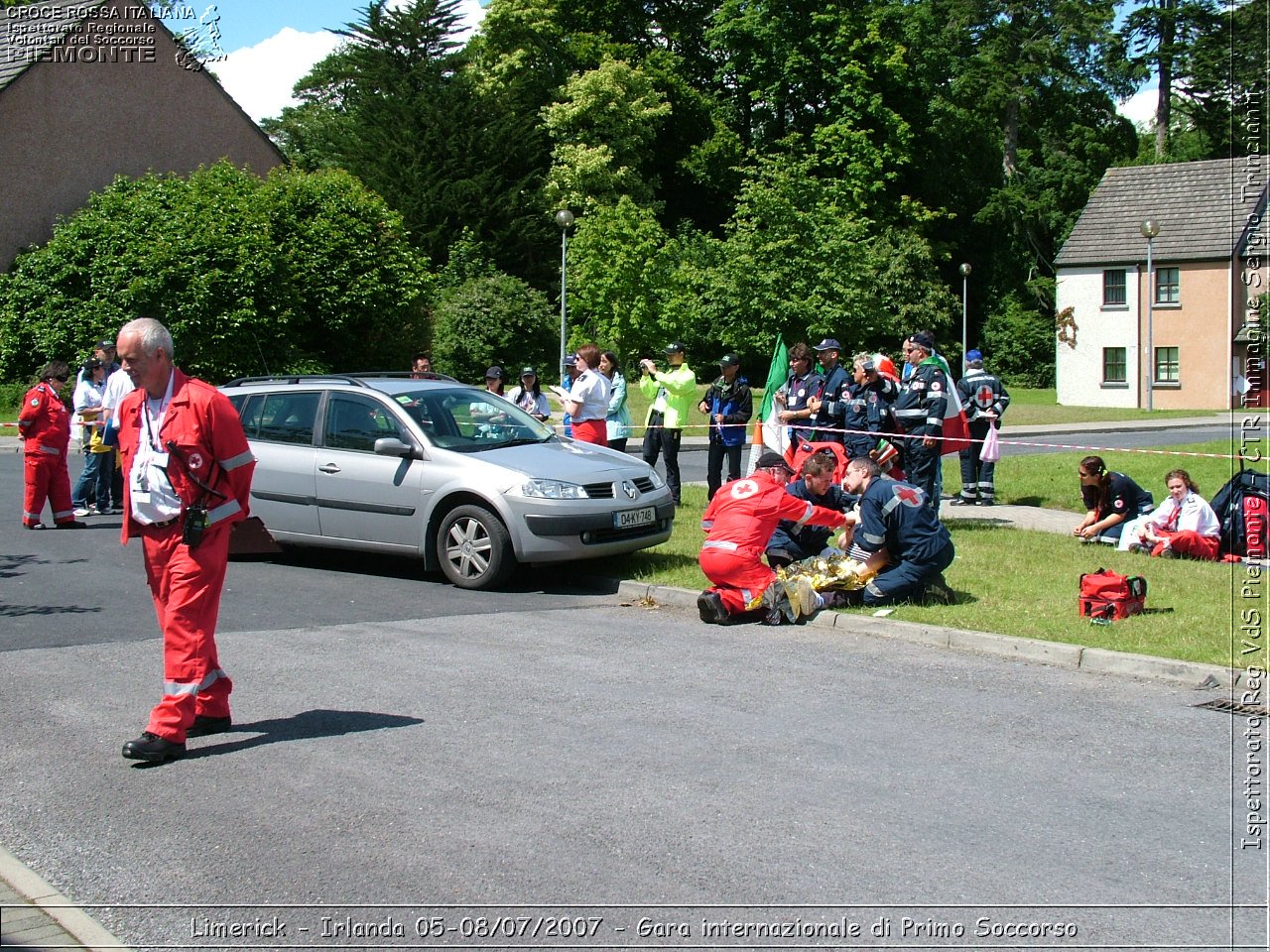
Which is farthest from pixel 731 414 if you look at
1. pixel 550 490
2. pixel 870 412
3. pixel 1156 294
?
pixel 1156 294

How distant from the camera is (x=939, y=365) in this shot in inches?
523

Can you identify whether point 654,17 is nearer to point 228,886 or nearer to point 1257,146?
point 1257,146

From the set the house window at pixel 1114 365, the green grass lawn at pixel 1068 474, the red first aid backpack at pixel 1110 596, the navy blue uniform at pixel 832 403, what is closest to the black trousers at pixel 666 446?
the navy blue uniform at pixel 832 403

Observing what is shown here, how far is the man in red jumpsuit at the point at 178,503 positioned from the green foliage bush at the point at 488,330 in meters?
31.3

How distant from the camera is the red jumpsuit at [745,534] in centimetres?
962

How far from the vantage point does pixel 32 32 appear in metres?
37.0

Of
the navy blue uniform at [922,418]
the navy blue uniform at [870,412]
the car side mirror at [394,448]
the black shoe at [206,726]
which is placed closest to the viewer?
the black shoe at [206,726]

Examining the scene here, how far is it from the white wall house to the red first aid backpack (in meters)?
38.8

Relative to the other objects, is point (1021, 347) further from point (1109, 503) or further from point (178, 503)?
point (178, 503)

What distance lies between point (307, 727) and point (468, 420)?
5.49 meters

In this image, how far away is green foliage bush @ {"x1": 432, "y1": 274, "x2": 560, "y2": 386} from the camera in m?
37.7

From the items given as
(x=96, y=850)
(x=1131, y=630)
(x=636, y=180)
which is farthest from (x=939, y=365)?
(x=636, y=180)

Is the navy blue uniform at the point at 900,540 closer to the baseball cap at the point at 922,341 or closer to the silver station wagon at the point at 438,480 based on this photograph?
the silver station wagon at the point at 438,480

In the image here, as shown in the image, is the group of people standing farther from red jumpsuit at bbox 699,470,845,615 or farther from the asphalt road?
red jumpsuit at bbox 699,470,845,615
